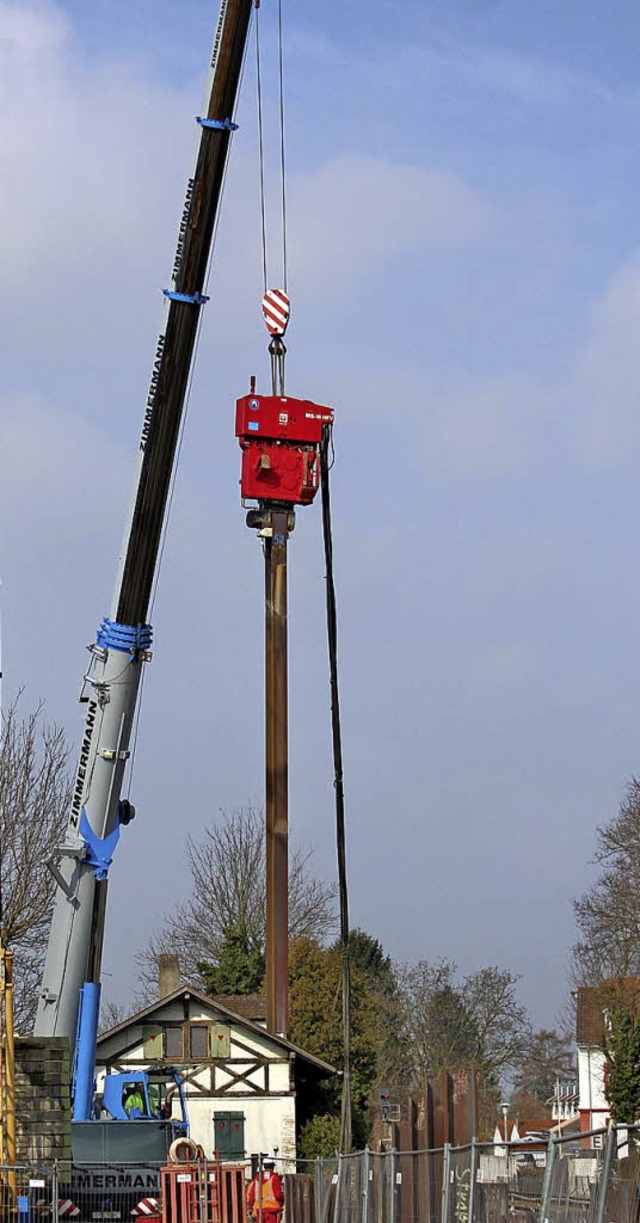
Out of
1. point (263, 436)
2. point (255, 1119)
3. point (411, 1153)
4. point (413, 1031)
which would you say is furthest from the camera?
point (413, 1031)

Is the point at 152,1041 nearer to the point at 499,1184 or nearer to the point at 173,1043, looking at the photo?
the point at 173,1043

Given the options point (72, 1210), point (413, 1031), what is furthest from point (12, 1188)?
point (413, 1031)

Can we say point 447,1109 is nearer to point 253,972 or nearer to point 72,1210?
point 72,1210

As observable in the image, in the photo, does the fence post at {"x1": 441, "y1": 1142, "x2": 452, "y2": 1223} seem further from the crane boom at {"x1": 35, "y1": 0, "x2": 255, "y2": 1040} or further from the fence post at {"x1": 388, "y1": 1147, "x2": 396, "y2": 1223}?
the crane boom at {"x1": 35, "y1": 0, "x2": 255, "y2": 1040}

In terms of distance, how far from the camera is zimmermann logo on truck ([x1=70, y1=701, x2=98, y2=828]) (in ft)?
68.4

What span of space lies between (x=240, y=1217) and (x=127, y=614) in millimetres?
7556

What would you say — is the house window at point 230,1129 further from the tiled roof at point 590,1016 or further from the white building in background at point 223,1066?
the tiled roof at point 590,1016

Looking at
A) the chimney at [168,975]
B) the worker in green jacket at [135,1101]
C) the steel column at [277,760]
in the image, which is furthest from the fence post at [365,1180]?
the chimney at [168,975]

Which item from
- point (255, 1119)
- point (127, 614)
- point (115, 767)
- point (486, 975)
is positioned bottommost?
point (255, 1119)

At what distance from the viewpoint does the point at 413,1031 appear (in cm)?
7581

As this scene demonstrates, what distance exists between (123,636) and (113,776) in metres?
1.75

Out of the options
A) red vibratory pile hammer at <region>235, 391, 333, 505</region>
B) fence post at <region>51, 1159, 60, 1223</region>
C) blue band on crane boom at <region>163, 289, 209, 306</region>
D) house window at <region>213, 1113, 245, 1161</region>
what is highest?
red vibratory pile hammer at <region>235, 391, 333, 505</region>

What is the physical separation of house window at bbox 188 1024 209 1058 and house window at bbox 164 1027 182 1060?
0.88 ft

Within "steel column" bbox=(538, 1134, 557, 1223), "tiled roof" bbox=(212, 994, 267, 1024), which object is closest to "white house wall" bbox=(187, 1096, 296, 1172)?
"tiled roof" bbox=(212, 994, 267, 1024)
